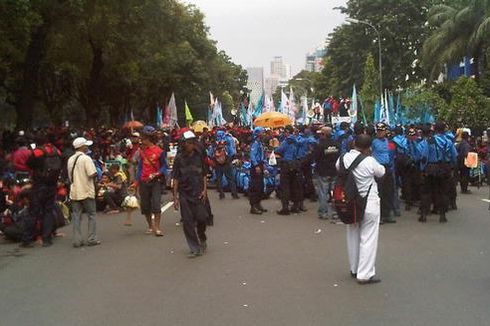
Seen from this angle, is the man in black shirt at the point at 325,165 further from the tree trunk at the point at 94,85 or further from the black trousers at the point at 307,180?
the tree trunk at the point at 94,85

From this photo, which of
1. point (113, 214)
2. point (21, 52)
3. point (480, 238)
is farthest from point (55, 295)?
point (21, 52)

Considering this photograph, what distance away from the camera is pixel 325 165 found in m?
12.9

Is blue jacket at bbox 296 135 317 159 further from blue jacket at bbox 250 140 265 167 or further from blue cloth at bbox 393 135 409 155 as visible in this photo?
blue cloth at bbox 393 135 409 155

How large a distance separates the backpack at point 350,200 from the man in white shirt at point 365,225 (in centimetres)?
5

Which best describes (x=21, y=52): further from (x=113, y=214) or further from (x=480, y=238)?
(x=480, y=238)

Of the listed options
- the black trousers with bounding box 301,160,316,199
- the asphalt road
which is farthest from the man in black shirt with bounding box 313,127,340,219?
the black trousers with bounding box 301,160,316,199

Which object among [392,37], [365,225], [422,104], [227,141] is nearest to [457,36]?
[392,37]

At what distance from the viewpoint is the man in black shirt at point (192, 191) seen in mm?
9547

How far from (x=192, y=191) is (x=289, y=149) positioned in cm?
457

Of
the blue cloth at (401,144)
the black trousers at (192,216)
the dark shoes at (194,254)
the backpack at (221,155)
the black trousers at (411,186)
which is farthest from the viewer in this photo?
the backpack at (221,155)

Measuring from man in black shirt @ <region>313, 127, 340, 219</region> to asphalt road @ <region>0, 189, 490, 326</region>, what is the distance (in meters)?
0.96

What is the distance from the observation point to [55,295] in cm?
768

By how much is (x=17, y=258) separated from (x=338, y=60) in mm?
47940

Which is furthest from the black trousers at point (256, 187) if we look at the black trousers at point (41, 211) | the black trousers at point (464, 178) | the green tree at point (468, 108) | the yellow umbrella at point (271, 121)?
the green tree at point (468, 108)
